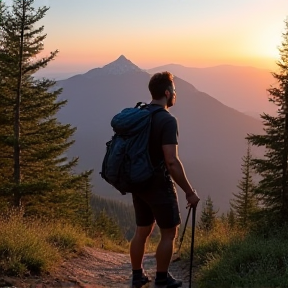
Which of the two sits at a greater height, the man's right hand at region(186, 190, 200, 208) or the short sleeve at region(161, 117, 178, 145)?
the short sleeve at region(161, 117, 178, 145)

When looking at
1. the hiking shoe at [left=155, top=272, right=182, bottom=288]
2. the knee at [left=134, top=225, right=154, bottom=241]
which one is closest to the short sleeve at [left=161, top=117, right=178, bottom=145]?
the knee at [left=134, top=225, right=154, bottom=241]

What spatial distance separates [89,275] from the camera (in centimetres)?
529

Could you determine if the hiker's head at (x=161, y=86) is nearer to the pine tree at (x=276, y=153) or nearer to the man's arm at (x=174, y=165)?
the man's arm at (x=174, y=165)

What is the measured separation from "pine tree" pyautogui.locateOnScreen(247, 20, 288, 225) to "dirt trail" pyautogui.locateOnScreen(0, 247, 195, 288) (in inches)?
358

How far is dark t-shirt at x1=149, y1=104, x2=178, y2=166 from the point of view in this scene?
137 inches

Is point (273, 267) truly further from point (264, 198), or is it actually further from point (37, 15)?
point (37, 15)

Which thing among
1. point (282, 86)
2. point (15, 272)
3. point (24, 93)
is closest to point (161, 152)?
point (15, 272)

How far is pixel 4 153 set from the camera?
1681 cm

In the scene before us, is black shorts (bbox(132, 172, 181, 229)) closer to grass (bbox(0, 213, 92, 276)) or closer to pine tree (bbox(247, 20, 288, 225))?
grass (bbox(0, 213, 92, 276))

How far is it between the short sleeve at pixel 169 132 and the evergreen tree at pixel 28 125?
1246 centimetres

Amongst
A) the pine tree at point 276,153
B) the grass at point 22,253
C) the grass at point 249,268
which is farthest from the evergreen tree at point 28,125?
the grass at point 249,268

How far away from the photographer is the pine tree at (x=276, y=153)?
47.3ft

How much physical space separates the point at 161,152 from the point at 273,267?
179 cm

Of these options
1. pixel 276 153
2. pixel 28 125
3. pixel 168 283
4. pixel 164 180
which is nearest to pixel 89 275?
pixel 168 283
